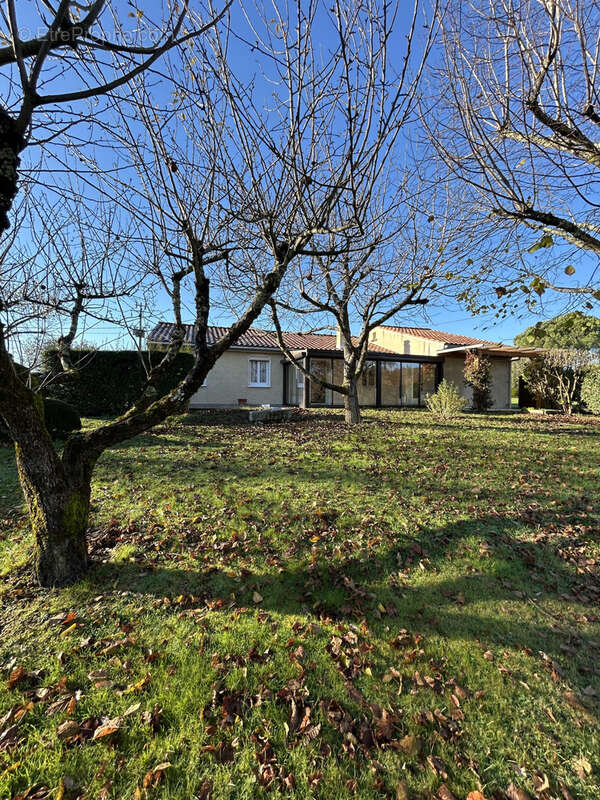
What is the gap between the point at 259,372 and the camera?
61.6ft

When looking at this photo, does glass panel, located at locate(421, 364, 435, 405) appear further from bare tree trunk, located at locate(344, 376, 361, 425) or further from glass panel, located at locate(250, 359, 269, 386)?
bare tree trunk, located at locate(344, 376, 361, 425)

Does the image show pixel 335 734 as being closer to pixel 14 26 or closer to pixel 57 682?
pixel 57 682

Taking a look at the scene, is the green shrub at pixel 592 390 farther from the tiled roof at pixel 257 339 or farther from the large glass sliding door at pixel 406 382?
the tiled roof at pixel 257 339

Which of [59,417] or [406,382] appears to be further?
[406,382]

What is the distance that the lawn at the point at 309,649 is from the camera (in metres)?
1.85

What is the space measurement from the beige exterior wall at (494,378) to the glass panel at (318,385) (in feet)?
23.4

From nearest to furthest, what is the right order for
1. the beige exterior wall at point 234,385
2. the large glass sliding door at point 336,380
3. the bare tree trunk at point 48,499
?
the bare tree trunk at point 48,499 → the beige exterior wall at point 234,385 → the large glass sliding door at point 336,380

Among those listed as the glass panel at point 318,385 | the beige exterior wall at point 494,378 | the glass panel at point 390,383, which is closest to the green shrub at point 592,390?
the beige exterior wall at point 494,378

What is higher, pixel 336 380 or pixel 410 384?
pixel 336 380

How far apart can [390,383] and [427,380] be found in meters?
2.45

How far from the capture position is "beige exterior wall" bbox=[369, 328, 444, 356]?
66.8ft

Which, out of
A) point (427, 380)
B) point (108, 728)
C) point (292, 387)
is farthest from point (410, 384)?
point (108, 728)

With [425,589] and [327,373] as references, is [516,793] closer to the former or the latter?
[425,589]

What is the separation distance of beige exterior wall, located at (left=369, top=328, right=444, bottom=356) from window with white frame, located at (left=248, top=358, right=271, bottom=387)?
25.7ft
